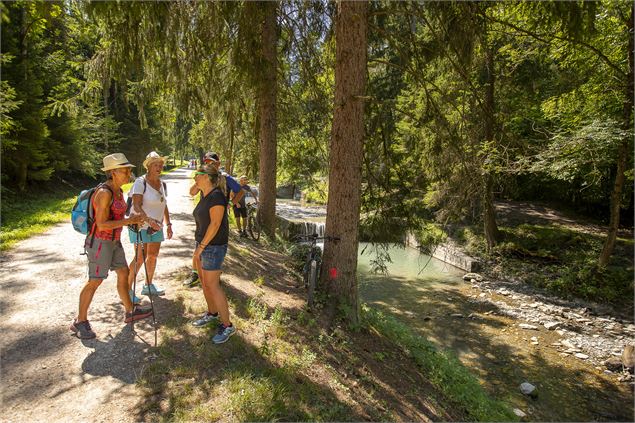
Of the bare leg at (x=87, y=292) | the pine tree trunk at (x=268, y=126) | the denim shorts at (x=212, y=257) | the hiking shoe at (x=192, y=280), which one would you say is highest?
the pine tree trunk at (x=268, y=126)

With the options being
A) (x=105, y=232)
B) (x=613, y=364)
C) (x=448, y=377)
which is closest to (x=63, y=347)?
(x=105, y=232)

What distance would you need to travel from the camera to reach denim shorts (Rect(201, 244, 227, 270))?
3762mm

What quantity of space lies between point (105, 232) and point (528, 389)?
7.16 m

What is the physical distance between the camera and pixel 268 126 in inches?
350

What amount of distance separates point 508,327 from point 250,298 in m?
7.10

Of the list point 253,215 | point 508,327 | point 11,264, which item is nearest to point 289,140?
point 253,215

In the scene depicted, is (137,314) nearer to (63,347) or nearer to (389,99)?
(63,347)

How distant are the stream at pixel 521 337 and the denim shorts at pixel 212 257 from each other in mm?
2227

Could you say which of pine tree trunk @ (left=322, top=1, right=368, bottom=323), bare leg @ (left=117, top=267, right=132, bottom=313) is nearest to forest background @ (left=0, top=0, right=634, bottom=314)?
pine tree trunk @ (left=322, top=1, right=368, bottom=323)

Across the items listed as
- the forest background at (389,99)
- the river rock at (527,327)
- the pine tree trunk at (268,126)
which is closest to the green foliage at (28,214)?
the forest background at (389,99)

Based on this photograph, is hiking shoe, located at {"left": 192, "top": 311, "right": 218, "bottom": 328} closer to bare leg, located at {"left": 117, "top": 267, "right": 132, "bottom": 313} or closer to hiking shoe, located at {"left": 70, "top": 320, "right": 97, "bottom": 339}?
bare leg, located at {"left": 117, "top": 267, "right": 132, "bottom": 313}

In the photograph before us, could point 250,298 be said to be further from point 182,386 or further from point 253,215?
point 253,215

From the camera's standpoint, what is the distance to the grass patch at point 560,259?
34.9ft

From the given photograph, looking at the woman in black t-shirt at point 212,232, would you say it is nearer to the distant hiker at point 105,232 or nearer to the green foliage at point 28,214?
the distant hiker at point 105,232
